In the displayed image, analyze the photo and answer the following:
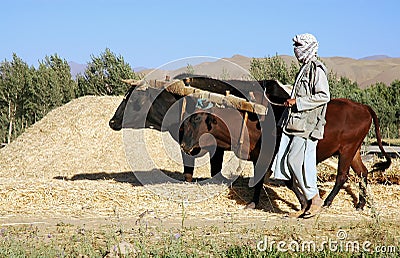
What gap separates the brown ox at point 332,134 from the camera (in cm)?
822

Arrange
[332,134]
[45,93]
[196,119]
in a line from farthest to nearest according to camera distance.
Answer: [45,93] → [196,119] → [332,134]

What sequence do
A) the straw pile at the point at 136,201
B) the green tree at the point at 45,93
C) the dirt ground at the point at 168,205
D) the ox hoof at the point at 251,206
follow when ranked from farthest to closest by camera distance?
the green tree at the point at 45,93
the ox hoof at the point at 251,206
the straw pile at the point at 136,201
the dirt ground at the point at 168,205

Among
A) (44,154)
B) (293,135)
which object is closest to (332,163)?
(293,135)

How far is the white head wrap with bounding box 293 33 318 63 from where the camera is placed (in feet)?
23.5

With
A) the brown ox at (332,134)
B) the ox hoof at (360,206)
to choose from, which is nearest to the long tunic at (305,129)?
the brown ox at (332,134)

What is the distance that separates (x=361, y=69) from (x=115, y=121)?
114m

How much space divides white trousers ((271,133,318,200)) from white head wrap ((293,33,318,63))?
965 millimetres

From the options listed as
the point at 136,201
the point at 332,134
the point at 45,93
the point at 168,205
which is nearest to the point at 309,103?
the point at 332,134

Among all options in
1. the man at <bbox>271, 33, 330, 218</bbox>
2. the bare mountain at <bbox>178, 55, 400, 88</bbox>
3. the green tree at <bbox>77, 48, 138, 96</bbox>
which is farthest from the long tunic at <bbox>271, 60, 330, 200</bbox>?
the bare mountain at <bbox>178, 55, 400, 88</bbox>

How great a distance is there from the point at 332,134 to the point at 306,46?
1520mm

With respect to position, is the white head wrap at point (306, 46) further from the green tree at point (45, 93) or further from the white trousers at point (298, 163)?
the green tree at point (45, 93)

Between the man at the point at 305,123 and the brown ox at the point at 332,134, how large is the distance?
18.2 inches

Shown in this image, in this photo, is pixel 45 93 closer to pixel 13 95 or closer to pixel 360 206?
pixel 13 95

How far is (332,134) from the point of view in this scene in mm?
8172
